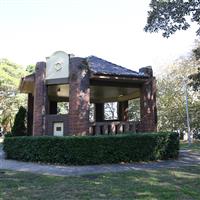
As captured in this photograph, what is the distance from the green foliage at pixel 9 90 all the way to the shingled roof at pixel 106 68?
2612 cm

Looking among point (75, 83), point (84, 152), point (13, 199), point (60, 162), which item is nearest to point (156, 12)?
point (75, 83)

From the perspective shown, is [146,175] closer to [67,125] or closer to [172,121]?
[67,125]

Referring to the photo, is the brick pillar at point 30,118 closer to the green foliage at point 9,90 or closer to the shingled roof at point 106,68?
the shingled roof at point 106,68

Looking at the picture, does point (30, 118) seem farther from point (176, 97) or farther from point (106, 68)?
point (176, 97)

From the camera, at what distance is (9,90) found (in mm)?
46062

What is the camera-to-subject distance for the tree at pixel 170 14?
14.1 meters

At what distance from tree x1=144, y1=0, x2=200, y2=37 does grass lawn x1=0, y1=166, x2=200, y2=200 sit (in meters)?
6.54

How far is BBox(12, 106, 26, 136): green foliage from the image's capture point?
22.3 meters

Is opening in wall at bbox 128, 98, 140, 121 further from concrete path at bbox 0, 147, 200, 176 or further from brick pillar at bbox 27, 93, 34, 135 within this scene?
concrete path at bbox 0, 147, 200, 176

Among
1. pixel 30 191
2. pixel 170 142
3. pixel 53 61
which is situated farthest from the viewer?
pixel 53 61

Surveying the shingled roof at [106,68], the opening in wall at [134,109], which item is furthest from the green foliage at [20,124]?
the opening in wall at [134,109]

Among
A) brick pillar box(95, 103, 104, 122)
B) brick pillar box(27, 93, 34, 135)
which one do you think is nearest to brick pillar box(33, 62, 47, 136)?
brick pillar box(27, 93, 34, 135)

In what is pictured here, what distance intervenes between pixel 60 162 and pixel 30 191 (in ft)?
19.0

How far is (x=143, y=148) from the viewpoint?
51.4 ft
